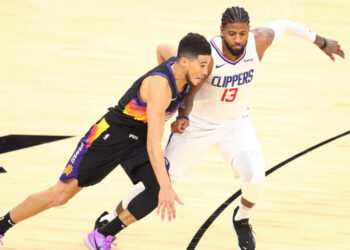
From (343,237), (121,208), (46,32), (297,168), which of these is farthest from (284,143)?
(46,32)

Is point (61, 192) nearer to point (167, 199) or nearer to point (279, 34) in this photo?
point (167, 199)

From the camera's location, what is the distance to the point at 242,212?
635 cm

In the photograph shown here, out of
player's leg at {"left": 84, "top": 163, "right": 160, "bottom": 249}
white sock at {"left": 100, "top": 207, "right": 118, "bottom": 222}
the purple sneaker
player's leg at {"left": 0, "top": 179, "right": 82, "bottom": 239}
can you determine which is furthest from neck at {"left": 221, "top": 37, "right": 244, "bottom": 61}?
the purple sneaker

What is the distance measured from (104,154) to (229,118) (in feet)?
3.62

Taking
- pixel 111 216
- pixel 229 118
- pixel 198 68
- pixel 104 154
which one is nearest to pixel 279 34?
pixel 229 118

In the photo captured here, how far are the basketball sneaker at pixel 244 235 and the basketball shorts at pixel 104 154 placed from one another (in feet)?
3.42

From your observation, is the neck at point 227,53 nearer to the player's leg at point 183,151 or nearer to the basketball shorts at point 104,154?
the player's leg at point 183,151

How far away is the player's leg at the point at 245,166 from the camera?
6023 millimetres

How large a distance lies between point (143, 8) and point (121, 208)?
5.61 m

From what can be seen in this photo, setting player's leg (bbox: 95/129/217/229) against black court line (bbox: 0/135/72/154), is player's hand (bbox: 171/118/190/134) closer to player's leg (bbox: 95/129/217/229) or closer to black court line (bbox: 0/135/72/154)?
player's leg (bbox: 95/129/217/229)

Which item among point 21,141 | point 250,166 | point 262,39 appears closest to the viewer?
point 250,166

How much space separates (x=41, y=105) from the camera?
875 cm

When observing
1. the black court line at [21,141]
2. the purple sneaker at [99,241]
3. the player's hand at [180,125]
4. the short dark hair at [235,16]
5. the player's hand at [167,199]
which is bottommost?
the purple sneaker at [99,241]

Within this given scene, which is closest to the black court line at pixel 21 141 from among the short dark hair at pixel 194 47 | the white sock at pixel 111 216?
the white sock at pixel 111 216
